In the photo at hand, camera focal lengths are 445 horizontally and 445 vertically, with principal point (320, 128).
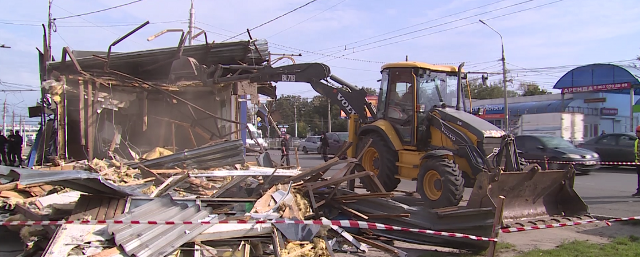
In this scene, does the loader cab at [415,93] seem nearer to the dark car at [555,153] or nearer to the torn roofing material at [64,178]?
the torn roofing material at [64,178]

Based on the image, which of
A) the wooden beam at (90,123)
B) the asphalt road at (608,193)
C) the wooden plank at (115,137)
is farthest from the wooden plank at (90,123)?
the asphalt road at (608,193)

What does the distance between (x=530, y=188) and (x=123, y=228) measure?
5574 mm

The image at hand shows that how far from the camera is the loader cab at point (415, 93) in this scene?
9.05 metres

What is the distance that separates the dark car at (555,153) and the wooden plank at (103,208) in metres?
Result: 13.6

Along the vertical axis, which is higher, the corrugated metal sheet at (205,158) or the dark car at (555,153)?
the corrugated metal sheet at (205,158)

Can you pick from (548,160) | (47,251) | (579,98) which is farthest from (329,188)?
(579,98)

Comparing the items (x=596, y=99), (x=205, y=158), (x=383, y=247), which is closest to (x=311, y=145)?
(x=596, y=99)

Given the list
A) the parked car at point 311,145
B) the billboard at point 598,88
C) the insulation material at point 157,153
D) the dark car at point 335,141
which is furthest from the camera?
the parked car at point 311,145

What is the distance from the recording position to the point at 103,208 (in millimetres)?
5566

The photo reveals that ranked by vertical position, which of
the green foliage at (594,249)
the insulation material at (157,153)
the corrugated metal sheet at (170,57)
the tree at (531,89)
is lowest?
the green foliage at (594,249)

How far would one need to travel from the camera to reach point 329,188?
745 centimetres

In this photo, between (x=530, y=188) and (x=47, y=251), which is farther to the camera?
(x=530, y=188)

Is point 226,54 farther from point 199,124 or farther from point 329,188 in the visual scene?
point 329,188

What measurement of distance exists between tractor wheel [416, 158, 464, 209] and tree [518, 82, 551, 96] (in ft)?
198
